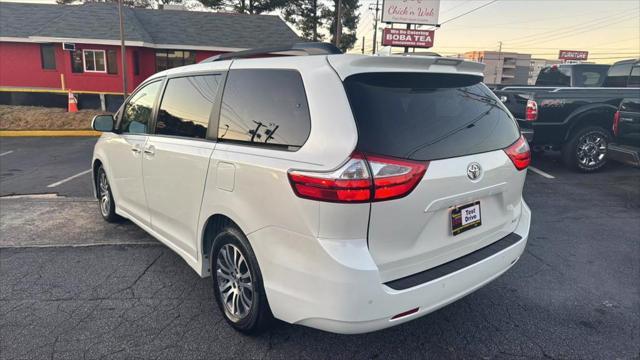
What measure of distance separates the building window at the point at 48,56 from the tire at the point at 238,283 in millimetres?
26987

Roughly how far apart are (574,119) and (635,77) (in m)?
2.40

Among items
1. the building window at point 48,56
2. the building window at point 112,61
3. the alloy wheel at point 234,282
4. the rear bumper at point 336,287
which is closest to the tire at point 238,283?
the alloy wheel at point 234,282

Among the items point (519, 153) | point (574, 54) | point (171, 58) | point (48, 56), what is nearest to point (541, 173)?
point (519, 153)

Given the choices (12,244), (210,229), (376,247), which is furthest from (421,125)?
(12,244)

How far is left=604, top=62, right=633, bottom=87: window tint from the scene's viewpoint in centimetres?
925

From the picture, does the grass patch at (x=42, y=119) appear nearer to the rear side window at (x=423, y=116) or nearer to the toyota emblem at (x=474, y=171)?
the rear side window at (x=423, y=116)

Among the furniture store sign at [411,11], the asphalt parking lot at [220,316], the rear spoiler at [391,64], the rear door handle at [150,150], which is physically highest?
the furniture store sign at [411,11]

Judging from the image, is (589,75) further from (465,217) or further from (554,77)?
(465,217)

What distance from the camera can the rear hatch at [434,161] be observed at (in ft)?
7.29

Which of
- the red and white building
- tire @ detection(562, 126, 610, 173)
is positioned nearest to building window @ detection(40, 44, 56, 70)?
the red and white building

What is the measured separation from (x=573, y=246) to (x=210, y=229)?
3.87m

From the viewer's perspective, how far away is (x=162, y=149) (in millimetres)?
3547

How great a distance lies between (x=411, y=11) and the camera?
2316 centimetres

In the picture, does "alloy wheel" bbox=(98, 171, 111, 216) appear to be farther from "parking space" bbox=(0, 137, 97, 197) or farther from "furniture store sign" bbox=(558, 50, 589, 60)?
"furniture store sign" bbox=(558, 50, 589, 60)
